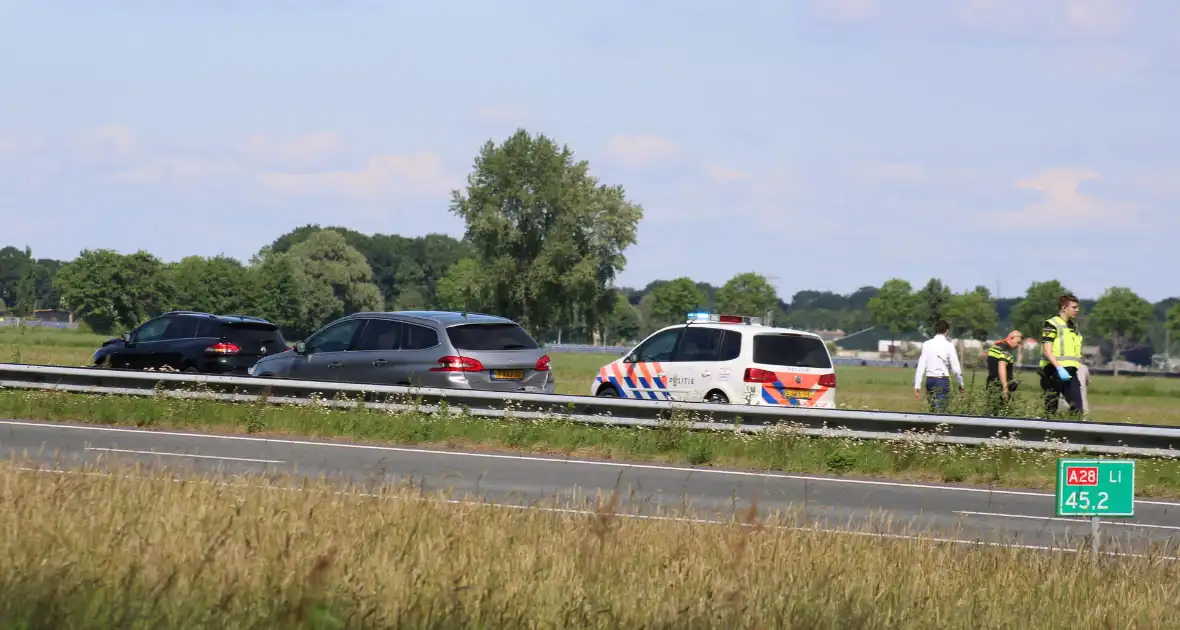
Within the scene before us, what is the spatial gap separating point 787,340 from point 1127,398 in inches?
1646

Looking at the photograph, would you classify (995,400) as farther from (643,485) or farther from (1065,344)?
(643,485)

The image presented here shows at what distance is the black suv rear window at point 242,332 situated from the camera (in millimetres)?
25875

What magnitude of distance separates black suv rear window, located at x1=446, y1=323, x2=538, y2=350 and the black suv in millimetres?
6989

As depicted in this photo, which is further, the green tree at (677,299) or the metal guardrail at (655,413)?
the green tree at (677,299)

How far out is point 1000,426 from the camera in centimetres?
1614

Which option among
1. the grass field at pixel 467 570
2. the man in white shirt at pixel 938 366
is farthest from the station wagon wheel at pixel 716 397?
the grass field at pixel 467 570

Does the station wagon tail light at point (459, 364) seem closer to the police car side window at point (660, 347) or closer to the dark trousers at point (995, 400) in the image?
the police car side window at point (660, 347)

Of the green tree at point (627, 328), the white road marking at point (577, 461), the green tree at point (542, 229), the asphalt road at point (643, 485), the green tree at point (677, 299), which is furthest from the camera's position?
the green tree at point (627, 328)

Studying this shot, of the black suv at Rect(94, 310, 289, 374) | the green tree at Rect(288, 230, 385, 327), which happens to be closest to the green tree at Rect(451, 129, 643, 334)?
the green tree at Rect(288, 230, 385, 327)

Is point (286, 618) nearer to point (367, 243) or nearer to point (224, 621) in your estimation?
point (224, 621)

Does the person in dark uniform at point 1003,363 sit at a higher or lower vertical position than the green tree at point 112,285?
lower

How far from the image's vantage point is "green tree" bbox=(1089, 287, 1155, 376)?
138625 millimetres

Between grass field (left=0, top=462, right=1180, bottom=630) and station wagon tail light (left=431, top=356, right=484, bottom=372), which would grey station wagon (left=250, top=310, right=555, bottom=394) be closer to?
station wagon tail light (left=431, top=356, right=484, bottom=372)

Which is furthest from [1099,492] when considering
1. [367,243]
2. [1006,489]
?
[367,243]
